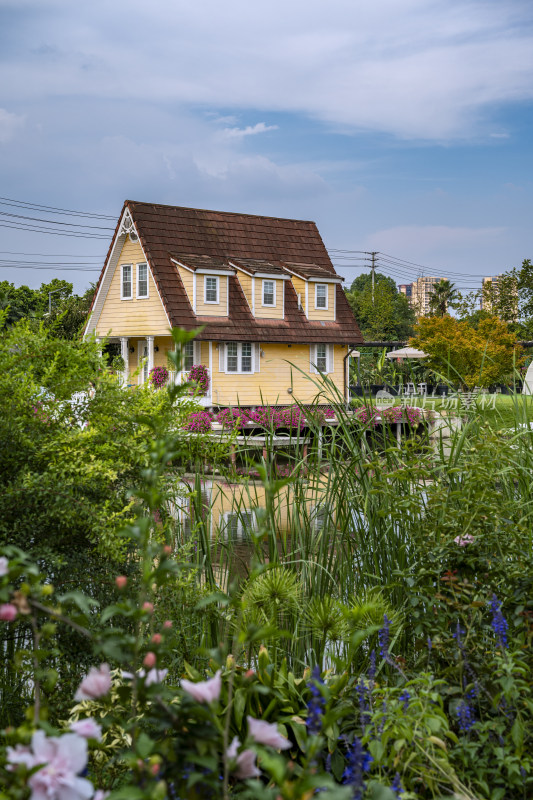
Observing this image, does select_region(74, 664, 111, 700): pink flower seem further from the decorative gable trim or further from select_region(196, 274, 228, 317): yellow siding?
select_region(196, 274, 228, 317): yellow siding

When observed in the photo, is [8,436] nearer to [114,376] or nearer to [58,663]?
[114,376]

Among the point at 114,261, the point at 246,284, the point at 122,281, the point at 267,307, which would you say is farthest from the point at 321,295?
the point at 114,261

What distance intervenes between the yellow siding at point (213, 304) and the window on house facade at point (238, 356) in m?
1.13

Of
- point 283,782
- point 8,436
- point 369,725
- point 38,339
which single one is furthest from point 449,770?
point 38,339

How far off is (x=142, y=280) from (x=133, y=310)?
1066 millimetres

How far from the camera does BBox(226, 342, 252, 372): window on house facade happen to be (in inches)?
995

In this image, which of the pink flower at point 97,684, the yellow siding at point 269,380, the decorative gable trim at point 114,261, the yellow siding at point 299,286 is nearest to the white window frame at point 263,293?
the yellow siding at point 299,286

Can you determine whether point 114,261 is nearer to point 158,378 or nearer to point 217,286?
point 217,286

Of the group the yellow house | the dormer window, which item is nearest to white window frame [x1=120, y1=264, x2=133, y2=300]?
the yellow house

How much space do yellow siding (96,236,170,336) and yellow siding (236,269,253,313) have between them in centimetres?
287

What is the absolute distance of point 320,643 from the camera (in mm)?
3193

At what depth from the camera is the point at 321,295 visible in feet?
89.0

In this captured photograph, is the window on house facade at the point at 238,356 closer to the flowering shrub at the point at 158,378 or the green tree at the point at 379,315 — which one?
the flowering shrub at the point at 158,378

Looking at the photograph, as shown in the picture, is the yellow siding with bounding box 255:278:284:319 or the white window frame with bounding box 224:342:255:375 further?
the yellow siding with bounding box 255:278:284:319
